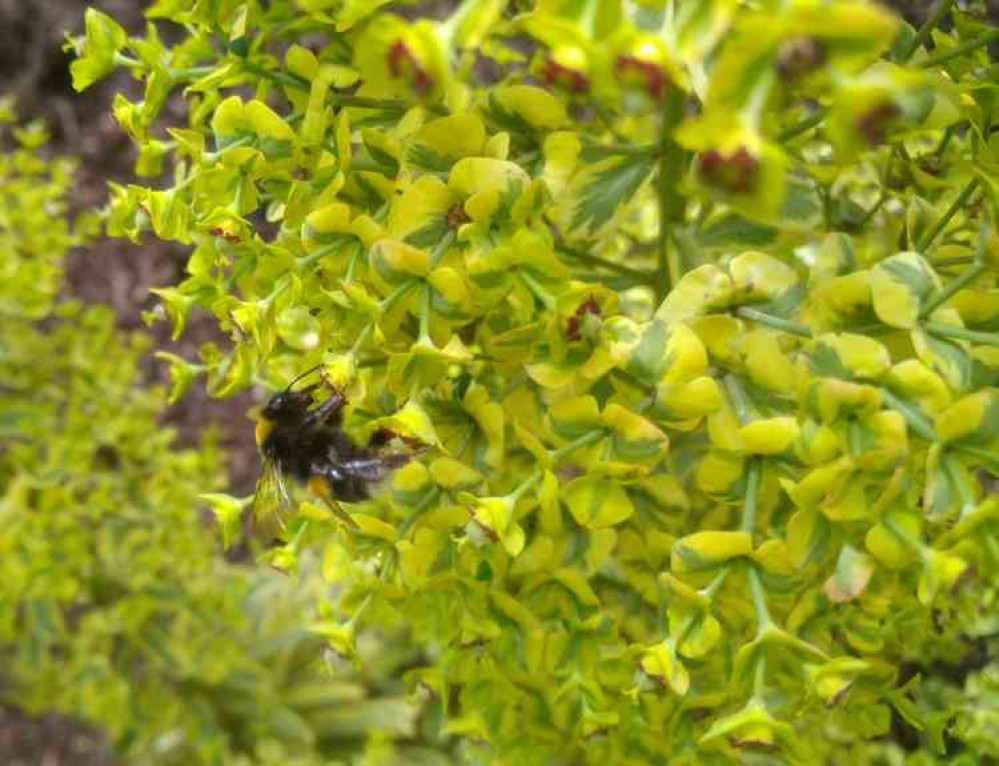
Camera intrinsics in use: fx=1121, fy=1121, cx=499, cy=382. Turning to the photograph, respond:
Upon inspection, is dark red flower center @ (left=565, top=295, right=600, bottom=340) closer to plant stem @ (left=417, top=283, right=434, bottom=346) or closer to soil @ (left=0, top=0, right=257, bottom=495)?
plant stem @ (left=417, top=283, right=434, bottom=346)

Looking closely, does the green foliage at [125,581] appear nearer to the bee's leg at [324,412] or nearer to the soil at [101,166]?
the bee's leg at [324,412]

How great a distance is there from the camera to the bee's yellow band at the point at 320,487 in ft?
3.57

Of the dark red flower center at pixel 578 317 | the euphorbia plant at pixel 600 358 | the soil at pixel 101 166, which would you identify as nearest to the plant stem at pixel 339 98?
the euphorbia plant at pixel 600 358

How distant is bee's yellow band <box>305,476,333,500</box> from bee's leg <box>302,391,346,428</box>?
6cm

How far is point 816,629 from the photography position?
0.98 m

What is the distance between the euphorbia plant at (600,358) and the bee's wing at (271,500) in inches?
4.9

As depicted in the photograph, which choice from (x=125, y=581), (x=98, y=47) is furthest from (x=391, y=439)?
(x=125, y=581)

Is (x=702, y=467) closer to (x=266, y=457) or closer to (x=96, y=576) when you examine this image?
(x=266, y=457)

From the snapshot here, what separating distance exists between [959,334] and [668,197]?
1.14ft

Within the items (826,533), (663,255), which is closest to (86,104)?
(663,255)

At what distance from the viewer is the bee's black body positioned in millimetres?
1133

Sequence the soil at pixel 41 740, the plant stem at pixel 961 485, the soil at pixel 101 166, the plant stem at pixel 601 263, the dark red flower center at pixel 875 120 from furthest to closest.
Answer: the soil at pixel 101 166
the soil at pixel 41 740
the plant stem at pixel 601 263
the plant stem at pixel 961 485
the dark red flower center at pixel 875 120

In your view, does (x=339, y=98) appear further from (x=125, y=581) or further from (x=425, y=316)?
(x=125, y=581)

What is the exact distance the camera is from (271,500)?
121 centimetres
